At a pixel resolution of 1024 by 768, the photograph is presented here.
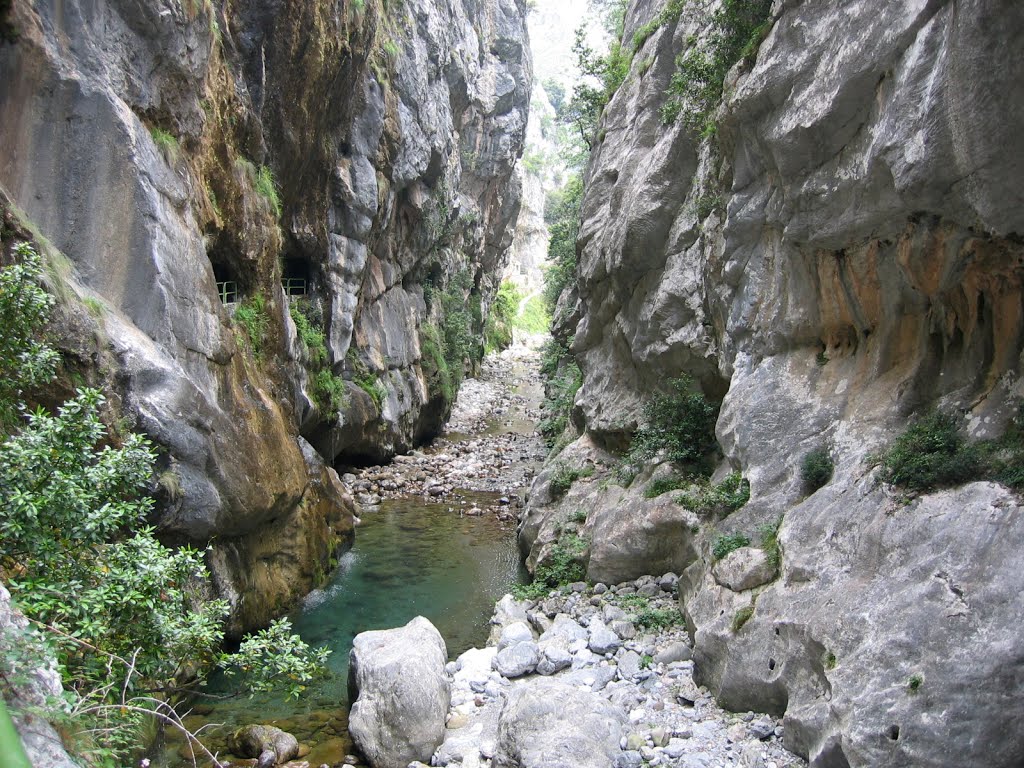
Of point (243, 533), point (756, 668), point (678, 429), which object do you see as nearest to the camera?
point (756, 668)

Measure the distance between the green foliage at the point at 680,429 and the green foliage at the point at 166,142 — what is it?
951 cm

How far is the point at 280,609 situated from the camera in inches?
476

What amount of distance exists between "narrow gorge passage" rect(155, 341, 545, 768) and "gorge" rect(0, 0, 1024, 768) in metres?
0.87

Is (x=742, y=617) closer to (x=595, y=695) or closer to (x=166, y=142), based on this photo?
(x=595, y=695)

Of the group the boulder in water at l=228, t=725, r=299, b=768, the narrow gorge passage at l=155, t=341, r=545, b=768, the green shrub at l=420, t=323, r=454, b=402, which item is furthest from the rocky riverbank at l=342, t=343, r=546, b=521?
the boulder in water at l=228, t=725, r=299, b=768

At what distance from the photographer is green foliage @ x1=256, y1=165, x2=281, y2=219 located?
46.7 ft

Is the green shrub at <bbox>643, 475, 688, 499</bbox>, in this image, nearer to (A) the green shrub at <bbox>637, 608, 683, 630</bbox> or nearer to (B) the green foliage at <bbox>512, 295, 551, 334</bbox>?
(A) the green shrub at <bbox>637, 608, 683, 630</bbox>

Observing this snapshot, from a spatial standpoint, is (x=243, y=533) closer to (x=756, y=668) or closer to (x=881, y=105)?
(x=756, y=668)

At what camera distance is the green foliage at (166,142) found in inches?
419

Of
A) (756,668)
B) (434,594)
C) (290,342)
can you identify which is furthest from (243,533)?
(756,668)

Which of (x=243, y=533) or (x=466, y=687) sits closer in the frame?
(x=466, y=687)

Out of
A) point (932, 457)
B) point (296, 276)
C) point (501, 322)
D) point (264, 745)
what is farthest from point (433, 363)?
point (501, 322)

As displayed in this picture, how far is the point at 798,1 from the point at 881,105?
2.65 m

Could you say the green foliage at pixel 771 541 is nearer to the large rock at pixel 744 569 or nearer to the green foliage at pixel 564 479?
the large rock at pixel 744 569
